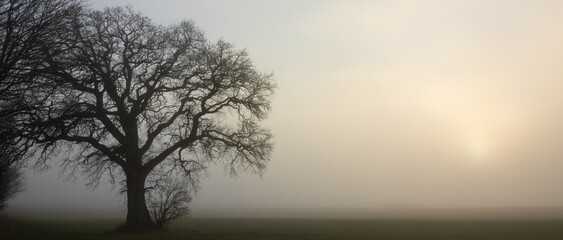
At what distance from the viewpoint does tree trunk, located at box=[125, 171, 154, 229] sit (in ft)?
97.7

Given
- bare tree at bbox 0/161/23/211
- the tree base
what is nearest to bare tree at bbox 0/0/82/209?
bare tree at bbox 0/161/23/211


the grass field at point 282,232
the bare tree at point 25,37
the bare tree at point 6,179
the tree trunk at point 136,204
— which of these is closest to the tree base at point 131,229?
the tree trunk at point 136,204

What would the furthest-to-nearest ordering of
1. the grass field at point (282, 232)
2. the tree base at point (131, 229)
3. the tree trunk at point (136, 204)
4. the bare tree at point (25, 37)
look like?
the tree trunk at point (136, 204)
the tree base at point (131, 229)
the grass field at point (282, 232)
the bare tree at point (25, 37)

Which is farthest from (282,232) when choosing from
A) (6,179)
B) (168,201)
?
(6,179)

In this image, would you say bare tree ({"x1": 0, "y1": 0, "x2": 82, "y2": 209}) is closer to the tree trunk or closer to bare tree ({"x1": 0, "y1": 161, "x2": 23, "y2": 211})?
bare tree ({"x1": 0, "y1": 161, "x2": 23, "y2": 211})

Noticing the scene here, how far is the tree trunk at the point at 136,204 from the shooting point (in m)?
29.8

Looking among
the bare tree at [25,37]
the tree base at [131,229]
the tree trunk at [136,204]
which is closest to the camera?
the bare tree at [25,37]

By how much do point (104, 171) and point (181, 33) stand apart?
10875mm

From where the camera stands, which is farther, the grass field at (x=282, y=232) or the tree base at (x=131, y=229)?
the tree base at (x=131, y=229)

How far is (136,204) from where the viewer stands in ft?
98.8

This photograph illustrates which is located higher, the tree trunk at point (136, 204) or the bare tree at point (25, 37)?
the bare tree at point (25, 37)

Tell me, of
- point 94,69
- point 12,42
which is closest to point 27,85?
point 12,42

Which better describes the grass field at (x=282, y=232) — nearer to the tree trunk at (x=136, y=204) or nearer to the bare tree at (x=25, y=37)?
the tree trunk at (x=136, y=204)

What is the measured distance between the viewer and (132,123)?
102 feet
